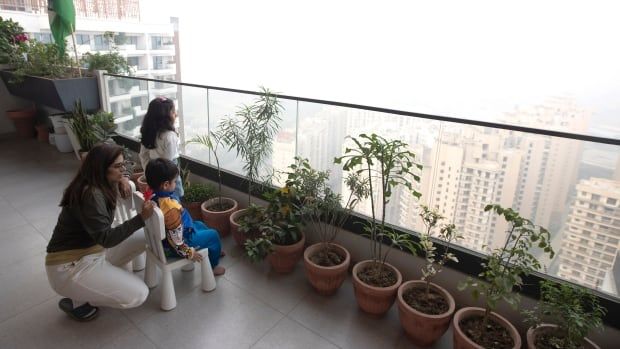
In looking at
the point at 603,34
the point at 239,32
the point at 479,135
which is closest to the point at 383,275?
the point at 479,135

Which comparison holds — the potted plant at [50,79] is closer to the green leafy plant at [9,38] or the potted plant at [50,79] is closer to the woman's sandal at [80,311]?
the green leafy plant at [9,38]

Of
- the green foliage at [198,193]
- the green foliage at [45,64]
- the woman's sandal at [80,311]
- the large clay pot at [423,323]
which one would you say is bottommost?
the woman's sandal at [80,311]

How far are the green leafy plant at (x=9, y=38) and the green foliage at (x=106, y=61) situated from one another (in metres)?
1.25

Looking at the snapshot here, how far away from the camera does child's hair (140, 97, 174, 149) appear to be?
2752 mm

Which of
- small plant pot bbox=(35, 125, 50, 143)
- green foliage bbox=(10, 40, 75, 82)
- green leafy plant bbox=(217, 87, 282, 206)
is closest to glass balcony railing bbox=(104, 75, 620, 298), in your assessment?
green leafy plant bbox=(217, 87, 282, 206)

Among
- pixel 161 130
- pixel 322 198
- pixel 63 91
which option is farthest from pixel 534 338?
pixel 63 91

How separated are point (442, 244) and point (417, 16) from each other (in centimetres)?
444

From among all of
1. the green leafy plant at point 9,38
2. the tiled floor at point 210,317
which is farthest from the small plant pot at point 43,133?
the tiled floor at point 210,317

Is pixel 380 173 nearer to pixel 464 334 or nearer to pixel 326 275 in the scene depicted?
pixel 326 275

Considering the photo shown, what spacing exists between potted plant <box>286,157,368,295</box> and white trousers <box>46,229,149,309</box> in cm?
112

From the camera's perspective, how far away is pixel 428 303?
2.15m

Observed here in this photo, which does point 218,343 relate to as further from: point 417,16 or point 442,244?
point 417,16

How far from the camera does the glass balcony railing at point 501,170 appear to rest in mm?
1907

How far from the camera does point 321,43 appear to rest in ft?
22.4
